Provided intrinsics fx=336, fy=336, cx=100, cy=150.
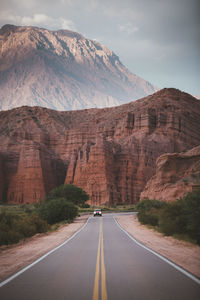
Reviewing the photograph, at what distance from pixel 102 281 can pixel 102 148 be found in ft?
306

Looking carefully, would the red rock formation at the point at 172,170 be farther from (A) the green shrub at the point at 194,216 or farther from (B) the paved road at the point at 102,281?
(B) the paved road at the point at 102,281

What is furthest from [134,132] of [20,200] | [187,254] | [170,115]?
[187,254]

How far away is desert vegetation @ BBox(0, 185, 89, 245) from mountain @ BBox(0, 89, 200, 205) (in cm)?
2263

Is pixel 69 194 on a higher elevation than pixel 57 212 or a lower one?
higher

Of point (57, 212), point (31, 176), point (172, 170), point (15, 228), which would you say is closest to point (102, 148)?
point (31, 176)

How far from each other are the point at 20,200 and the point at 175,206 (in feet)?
287

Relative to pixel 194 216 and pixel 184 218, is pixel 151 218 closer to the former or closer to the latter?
pixel 184 218

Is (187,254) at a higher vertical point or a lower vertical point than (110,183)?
lower

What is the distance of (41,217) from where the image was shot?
40.8 meters

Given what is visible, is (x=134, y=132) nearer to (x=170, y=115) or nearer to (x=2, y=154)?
(x=170, y=115)

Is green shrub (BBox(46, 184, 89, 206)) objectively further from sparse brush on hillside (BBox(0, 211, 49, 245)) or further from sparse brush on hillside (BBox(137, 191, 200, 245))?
sparse brush on hillside (BBox(137, 191, 200, 245))

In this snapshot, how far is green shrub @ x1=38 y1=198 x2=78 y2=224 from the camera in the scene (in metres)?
41.0

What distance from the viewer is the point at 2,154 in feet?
378

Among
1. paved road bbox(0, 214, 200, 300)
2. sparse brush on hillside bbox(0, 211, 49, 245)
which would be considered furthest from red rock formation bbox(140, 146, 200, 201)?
paved road bbox(0, 214, 200, 300)
